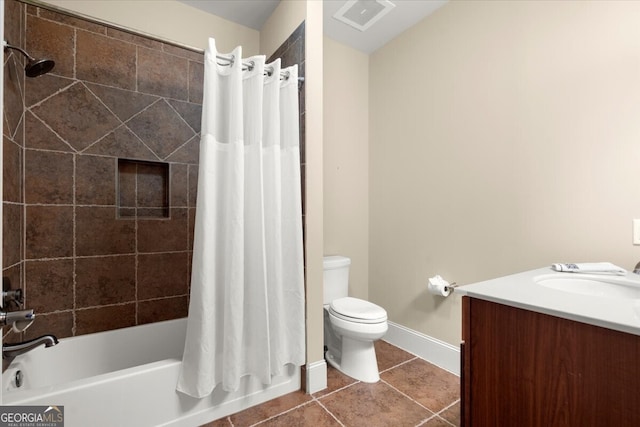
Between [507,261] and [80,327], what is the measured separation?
256cm

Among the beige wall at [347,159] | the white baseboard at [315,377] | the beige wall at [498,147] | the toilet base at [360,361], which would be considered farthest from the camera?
the beige wall at [347,159]

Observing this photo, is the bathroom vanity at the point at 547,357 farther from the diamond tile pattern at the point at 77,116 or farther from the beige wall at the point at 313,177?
the diamond tile pattern at the point at 77,116

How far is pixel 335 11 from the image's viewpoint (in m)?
2.09

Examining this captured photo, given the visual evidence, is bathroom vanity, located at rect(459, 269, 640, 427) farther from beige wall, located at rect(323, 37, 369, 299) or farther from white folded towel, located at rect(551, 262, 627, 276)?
beige wall, located at rect(323, 37, 369, 299)

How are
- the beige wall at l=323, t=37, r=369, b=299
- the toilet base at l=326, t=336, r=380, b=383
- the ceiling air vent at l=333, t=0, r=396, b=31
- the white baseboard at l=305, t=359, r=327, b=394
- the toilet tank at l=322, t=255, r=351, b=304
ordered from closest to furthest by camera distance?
1. the white baseboard at l=305, t=359, r=327, b=394
2. the toilet base at l=326, t=336, r=380, b=383
3. the ceiling air vent at l=333, t=0, r=396, b=31
4. the toilet tank at l=322, t=255, r=351, b=304
5. the beige wall at l=323, t=37, r=369, b=299

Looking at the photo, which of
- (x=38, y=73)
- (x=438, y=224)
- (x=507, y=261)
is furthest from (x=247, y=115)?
(x=507, y=261)

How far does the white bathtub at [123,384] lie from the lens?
1.18 m

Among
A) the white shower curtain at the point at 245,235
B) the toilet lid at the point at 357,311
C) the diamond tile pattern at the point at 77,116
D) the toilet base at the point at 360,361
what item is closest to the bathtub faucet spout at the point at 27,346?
the white shower curtain at the point at 245,235

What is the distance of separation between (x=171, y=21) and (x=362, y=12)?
1346mm

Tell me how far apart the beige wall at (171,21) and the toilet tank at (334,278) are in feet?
5.78

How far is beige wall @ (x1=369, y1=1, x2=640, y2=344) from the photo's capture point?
133 centimetres

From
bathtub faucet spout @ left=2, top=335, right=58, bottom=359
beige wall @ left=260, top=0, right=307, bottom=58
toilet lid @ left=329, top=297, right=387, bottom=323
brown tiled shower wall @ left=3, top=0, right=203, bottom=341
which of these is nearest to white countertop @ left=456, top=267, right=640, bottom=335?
toilet lid @ left=329, top=297, right=387, bottom=323

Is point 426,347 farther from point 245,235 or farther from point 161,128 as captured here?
point 161,128

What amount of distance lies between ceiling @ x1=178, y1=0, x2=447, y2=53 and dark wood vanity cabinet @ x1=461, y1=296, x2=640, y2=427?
207 centimetres
